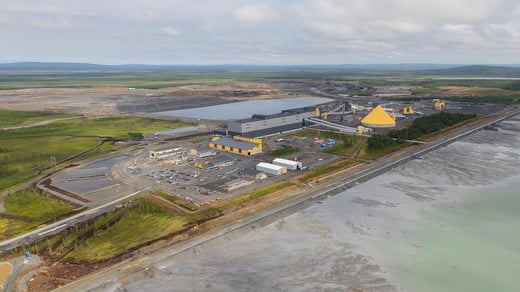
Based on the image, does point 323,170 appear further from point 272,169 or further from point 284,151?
point 284,151

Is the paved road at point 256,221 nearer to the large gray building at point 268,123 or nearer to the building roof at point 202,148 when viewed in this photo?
the building roof at point 202,148

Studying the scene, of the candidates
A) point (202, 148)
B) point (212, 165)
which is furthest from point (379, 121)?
point (212, 165)

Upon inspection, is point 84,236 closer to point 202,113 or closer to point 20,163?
point 20,163

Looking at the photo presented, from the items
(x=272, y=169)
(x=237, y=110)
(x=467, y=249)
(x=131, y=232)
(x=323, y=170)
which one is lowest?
(x=467, y=249)

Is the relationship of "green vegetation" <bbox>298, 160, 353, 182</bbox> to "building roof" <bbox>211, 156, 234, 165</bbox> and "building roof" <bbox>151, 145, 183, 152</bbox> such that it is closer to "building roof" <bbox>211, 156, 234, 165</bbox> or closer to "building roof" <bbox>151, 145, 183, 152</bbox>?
"building roof" <bbox>211, 156, 234, 165</bbox>

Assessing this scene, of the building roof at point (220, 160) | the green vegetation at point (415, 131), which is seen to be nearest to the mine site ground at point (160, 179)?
the building roof at point (220, 160)

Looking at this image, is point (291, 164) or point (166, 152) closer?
point (291, 164)
